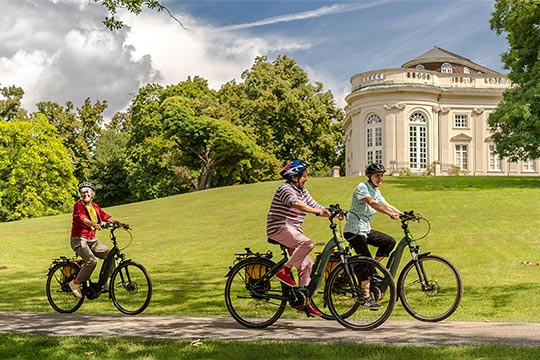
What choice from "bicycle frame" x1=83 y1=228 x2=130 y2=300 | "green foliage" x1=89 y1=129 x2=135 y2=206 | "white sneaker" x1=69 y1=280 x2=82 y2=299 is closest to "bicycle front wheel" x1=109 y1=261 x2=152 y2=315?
"bicycle frame" x1=83 y1=228 x2=130 y2=300

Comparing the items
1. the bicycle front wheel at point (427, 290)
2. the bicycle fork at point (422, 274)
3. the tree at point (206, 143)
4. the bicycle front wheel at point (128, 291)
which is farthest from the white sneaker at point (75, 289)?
the tree at point (206, 143)

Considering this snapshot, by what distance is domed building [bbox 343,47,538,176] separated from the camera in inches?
2133

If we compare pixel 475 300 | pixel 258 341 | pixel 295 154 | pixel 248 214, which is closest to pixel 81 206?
pixel 258 341

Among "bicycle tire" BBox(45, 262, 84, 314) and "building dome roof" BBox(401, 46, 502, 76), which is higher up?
"building dome roof" BBox(401, 46, 502, 76)

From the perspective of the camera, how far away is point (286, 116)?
6062 cm

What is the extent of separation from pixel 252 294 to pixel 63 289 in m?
3.38

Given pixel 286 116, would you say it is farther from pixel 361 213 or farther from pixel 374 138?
pixel 361 213

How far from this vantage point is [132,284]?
922cm

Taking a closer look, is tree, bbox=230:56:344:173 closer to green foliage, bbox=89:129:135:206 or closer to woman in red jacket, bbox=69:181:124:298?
green foliage, bbox=89:129:135:206

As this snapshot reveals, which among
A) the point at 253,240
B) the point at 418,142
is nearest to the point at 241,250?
the point at 253,240

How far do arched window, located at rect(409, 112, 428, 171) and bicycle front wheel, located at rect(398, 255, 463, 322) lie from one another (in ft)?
158

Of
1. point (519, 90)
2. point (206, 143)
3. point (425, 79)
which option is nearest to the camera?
Answer: point (519, 90)

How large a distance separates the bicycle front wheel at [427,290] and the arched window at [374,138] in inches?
1870

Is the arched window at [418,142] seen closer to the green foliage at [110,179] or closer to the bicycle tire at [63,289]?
the green foliage at [110,179]
